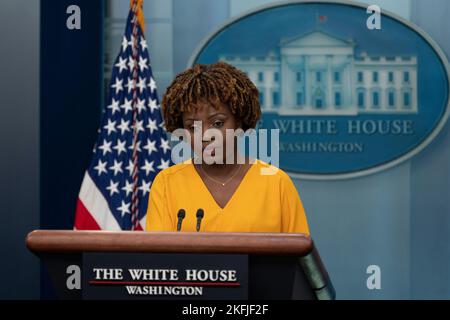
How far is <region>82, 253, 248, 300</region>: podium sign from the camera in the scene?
1539 mm

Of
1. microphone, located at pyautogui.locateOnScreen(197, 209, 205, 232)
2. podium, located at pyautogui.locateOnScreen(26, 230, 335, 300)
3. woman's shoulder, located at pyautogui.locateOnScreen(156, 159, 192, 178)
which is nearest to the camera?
podium, located at pyautogui.locateOnScreen(26, 230, 335, 300)

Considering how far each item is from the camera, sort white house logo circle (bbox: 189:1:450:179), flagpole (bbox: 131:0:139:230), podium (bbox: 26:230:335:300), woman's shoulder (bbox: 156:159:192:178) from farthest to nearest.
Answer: white house logo circle (bbox: 189:1:450:179), flagpole (bbox: 131:0:139:230), woman's shoulder (bbox: 156:159:192:178), podium (bbox: 26:230:335:300)

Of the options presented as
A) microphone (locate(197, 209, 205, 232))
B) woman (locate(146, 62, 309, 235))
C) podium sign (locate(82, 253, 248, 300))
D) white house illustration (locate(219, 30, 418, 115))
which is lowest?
podium sign (locate(82, 253, 248, 300))

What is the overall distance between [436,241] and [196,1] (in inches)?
69.8

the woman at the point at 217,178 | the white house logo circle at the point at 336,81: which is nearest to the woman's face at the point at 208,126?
the woman at the point at 217,178

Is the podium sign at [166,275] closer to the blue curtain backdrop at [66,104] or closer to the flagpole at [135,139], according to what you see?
the flagpole at [135,139]

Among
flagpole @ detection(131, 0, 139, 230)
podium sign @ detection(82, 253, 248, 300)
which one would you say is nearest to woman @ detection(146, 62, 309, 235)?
podium sign @ detection(82, 253, 248, 300)

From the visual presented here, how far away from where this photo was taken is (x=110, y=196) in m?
4.14

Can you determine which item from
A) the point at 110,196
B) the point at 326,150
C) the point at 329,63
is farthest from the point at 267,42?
the point at 110,196

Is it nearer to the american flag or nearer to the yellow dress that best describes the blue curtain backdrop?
the american flag

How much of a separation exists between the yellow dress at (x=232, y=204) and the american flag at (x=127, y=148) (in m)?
2.07

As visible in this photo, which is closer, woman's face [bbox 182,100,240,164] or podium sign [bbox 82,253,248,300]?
podium sign [bbox 82,253,248,300]

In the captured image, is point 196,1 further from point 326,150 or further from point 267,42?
point 326,150

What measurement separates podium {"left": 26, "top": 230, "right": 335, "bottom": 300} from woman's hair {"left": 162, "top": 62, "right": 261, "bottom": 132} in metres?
0.51
